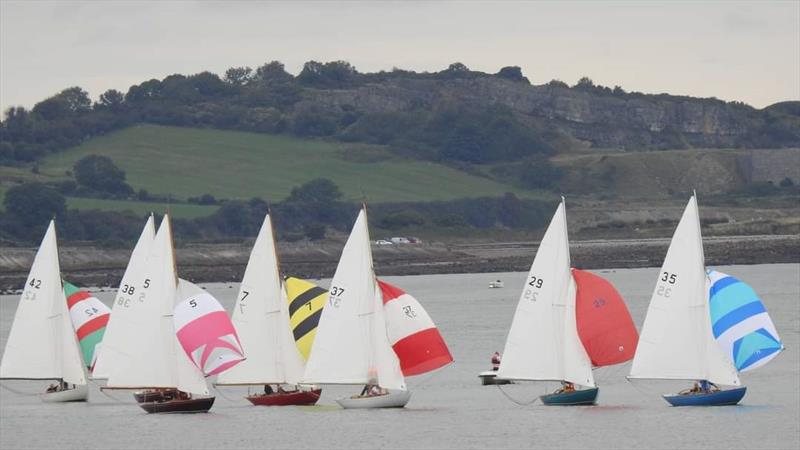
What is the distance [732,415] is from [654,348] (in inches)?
118

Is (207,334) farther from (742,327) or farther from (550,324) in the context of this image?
(742,327)

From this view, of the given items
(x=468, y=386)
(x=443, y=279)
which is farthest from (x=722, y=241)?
(x=468, y=386)

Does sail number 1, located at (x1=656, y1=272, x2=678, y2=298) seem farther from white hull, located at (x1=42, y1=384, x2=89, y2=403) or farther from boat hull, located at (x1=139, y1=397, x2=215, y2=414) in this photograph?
white hull, located at (x1=42, y1=384, x2=89, y2=403)

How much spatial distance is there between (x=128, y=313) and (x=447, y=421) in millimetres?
9535

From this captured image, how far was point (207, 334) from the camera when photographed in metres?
52.5

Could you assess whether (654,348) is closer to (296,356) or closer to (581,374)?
(581,374)

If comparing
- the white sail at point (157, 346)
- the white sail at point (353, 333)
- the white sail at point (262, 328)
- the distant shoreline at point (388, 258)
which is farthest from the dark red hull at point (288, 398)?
the distant shoreline at point (388, 258)

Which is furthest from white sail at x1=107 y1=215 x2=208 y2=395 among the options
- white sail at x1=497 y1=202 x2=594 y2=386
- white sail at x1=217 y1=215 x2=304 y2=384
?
white sail at x1=497 y1=202 x2=594 y2=386

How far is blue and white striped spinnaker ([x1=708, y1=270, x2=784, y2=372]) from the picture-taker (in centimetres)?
5075

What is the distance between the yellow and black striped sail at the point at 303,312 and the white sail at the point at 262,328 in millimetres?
421

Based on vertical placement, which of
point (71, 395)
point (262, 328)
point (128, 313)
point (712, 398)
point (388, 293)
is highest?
point (388, 293)

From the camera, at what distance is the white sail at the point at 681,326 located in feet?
168

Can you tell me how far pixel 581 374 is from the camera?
5294 cm

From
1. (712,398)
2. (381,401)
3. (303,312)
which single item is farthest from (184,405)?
(712,398)
